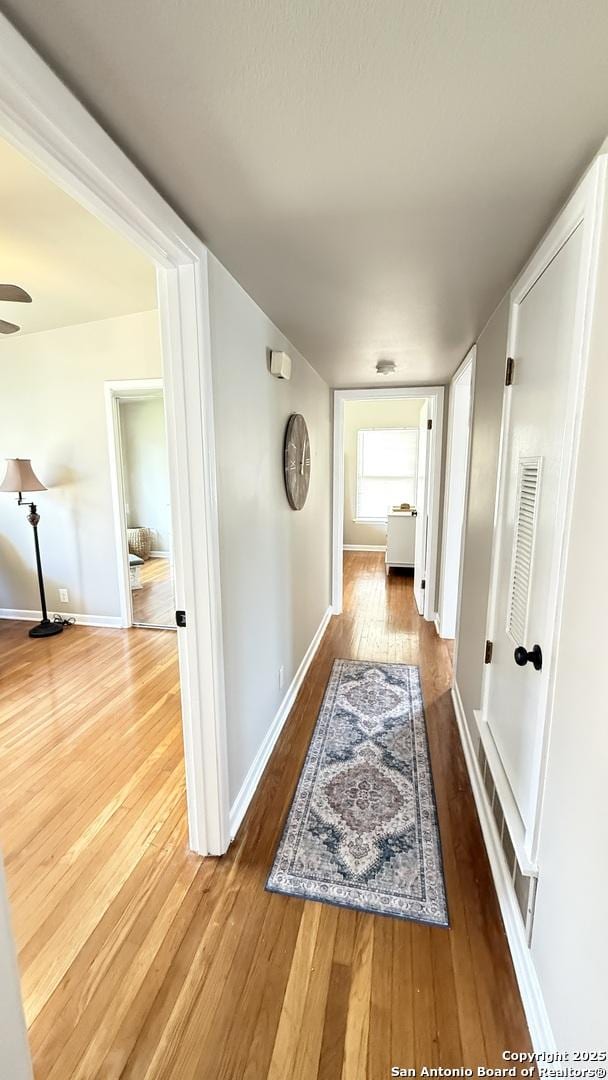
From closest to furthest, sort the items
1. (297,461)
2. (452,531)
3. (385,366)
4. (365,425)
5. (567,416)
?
(567,416)
(297,461)
(385,366)
(452,531)
(365,425)

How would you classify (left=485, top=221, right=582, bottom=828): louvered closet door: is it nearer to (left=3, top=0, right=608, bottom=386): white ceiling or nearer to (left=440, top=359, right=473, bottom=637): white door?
(left=3, top=0, right=608, bottom=386): white ceiling

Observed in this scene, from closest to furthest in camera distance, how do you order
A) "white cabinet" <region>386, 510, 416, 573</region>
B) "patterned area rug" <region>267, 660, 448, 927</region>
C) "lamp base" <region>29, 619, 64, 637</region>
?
"patterned area rug" <region>267, 660, 448, 927</region> → "lamp base" <region>29, 619, 64, 637</region> → "white cabinet" <region>386, 510, 416, 573</region>

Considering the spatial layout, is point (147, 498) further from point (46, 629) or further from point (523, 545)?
point (523, 545)

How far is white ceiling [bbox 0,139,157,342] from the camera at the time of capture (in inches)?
63.2

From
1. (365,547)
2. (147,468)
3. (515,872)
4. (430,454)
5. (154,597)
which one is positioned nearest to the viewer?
(515,872)

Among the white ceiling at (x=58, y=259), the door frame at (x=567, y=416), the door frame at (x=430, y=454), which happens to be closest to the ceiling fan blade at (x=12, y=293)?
the white ceiling at (x=58, y=259)

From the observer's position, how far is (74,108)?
0.81 m

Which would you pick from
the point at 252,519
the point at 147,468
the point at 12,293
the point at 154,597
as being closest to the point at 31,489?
the point at 154,597

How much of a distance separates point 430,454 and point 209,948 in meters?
3.60

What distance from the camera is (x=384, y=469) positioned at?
6.94 m

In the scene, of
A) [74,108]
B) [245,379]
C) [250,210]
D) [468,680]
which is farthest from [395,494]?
[74,108]

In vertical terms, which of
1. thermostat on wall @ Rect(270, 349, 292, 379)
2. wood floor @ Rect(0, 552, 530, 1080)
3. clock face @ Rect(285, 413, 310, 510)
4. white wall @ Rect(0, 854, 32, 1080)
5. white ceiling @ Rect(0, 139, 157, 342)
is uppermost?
white ceiling @ Rect(0, 139, 157, 342)

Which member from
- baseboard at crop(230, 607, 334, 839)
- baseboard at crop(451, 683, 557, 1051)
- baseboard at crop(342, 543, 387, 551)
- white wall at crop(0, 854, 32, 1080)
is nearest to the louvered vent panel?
baseboard at crop(451, 683, 557, 1051)

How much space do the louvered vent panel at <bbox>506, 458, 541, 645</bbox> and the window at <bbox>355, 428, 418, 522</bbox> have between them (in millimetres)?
5419
